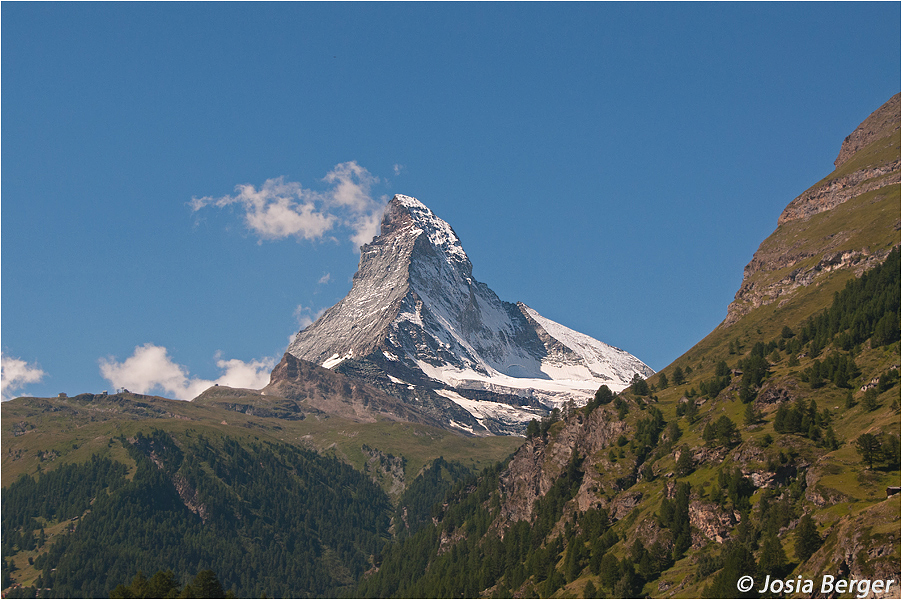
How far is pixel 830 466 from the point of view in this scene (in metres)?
165

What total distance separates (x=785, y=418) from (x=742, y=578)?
214 feet

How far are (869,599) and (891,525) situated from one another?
13377 millimetres

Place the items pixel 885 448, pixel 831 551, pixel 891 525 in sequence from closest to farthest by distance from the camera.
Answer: pixel 891 525 < pixel 831 551 < pixel 885 448

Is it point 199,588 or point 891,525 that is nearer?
point 891,525

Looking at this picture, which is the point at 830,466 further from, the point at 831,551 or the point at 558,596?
the point at 558,596

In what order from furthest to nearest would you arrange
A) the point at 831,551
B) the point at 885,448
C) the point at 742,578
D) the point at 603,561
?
the point at 603,561 → the point at 885,448 → the point at 742,578 → the point at 831,551

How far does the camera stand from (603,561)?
190000mm

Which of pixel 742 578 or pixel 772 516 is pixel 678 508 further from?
pixel 742 578

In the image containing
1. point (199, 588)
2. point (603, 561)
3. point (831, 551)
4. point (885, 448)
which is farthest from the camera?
point (603, 561)

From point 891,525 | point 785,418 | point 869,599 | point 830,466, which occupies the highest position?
point 785,418

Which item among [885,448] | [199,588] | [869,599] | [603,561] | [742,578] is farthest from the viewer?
[603,561]

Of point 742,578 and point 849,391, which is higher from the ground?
point 849,391

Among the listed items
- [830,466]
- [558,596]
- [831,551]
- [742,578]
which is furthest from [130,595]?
[830,466]

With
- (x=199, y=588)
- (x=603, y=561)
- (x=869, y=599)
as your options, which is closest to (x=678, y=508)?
(x=603, y=561)
